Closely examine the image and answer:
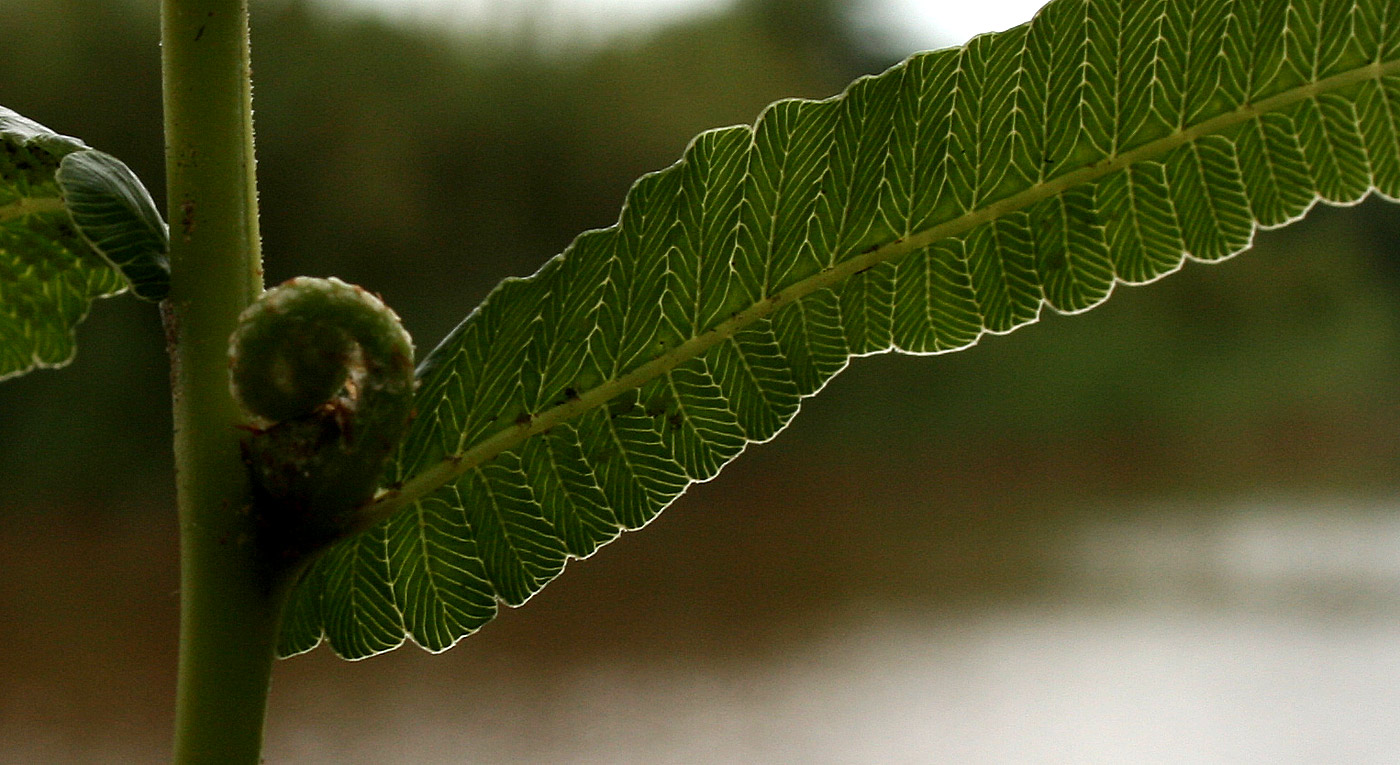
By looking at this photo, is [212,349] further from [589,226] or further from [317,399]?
[589,226]

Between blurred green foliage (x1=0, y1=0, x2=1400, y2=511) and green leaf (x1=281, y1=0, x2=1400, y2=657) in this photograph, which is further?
blurred green foliage (x1=0, y1=0, x2=1400, y2=511)

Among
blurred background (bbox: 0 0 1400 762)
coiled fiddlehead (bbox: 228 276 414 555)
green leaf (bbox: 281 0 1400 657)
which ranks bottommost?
coiled fiddlehead (bbox: 228 276 414 555)

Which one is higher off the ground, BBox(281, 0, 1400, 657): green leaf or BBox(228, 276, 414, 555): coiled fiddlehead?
BBox(281, 0, 1400, 657): green leaf

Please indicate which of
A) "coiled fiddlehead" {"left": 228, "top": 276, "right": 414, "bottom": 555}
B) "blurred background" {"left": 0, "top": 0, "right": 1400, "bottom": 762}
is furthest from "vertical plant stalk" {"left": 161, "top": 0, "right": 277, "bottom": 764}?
"blurred background" {"left": 0, "top": 0, "right": 1400, "bottom": 762}

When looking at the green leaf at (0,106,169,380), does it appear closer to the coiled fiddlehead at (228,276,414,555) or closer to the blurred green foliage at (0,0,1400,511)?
the coiled fiddlehead at (228,276,414,555)

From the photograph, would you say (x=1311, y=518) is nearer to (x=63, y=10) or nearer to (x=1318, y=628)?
(x=1318, y=628)

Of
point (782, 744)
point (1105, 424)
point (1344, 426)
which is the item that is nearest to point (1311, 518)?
point (1344, 426)

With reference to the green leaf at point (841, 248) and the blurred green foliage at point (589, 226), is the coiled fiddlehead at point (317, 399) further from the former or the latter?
the blurred green foliage at point (589, 226)
